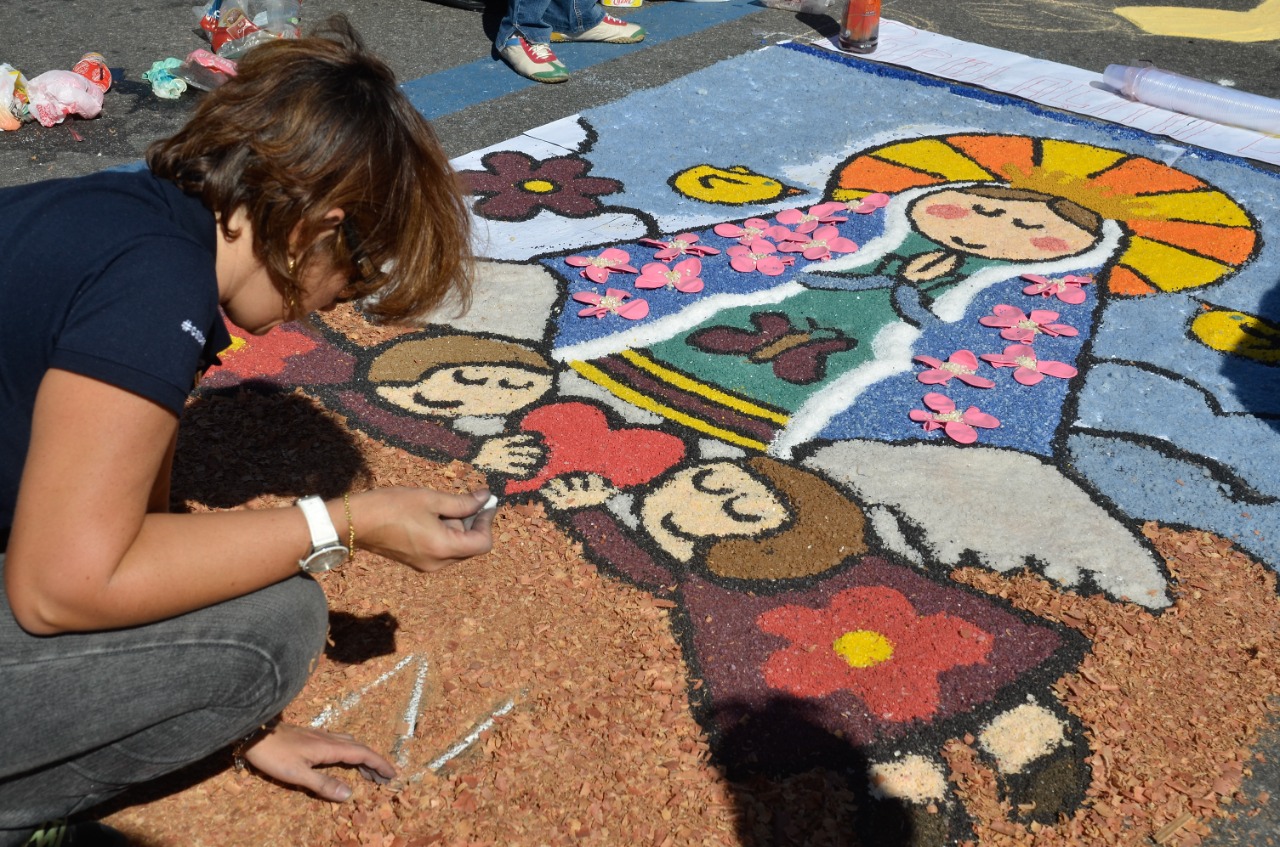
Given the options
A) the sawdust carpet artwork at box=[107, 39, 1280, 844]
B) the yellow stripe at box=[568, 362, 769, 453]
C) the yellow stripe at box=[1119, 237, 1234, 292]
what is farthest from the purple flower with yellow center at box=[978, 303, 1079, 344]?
the yellow stripe at box=[568, 362, 769, 453]

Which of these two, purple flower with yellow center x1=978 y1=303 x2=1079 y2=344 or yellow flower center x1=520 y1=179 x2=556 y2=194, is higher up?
purple flower with yellow center x1=978 y1=303 x2=1079 y2=344

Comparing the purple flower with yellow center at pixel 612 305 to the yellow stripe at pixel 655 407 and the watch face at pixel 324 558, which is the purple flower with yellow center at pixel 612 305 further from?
the watch face at pixel 324 558

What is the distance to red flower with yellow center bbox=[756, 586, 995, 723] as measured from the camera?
84.2 inches

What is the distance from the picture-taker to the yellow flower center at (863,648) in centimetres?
221

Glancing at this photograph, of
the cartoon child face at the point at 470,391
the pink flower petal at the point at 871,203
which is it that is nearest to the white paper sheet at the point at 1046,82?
the pink flower petal at the point at 871,203

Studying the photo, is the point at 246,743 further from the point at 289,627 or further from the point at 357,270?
the point at 357,270

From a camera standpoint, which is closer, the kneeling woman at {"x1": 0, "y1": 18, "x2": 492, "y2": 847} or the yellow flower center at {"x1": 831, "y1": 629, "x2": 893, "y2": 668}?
the kneeling woman at {"x1": 0, "y1": 18, "x2": 492, "y2": 847}

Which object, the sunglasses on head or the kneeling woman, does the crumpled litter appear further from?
the sunglasses on head

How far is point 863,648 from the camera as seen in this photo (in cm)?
223

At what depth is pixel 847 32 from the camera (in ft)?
18.0

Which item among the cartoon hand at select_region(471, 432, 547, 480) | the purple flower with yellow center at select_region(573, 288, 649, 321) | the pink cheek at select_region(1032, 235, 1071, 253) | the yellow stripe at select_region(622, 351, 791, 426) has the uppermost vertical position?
the pink cheek at select_region(1032, 235, 1071, 253)

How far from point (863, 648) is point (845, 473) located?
0.60 metres

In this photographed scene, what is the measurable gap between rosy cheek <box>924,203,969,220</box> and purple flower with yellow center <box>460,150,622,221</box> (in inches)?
43.4

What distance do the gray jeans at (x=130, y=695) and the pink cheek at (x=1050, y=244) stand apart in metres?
2.87
